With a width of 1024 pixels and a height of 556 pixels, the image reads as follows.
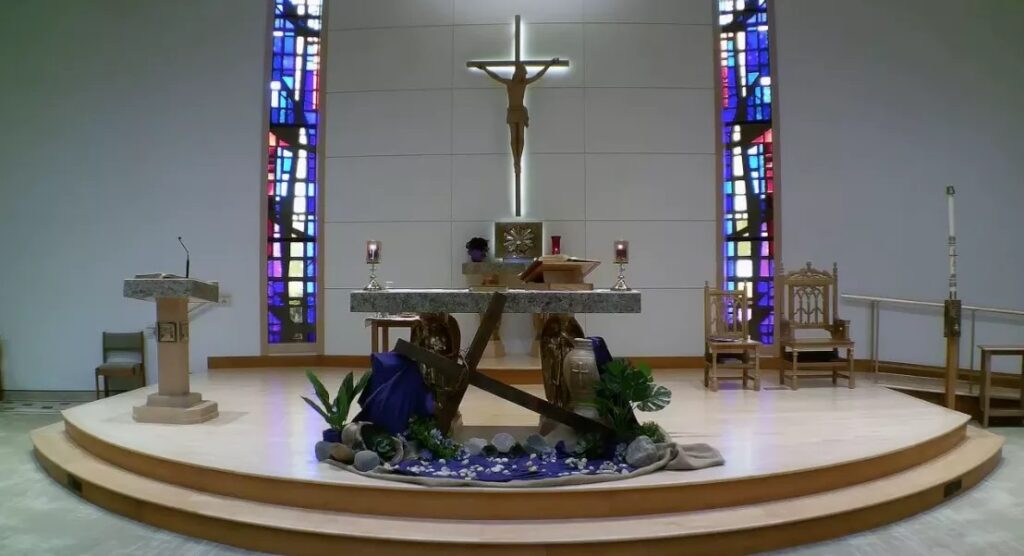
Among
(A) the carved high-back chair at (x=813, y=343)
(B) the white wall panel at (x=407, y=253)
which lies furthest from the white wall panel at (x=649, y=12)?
(A) the carved high-back chair at (x=813, y=343)

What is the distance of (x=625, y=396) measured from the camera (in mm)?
3422

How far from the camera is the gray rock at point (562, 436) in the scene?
138 inches

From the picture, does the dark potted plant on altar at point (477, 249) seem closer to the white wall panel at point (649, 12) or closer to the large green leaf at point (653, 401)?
the white wall panel at point (649, 12)

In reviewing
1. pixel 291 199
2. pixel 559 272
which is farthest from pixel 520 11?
pixel 559 272

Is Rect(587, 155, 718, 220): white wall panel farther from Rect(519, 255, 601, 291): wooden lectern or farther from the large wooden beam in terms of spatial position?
the large wooden beam

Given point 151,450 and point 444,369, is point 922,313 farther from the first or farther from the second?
point 151,450

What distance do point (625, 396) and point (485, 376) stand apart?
71cm

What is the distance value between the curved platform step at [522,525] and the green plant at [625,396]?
0.54 m

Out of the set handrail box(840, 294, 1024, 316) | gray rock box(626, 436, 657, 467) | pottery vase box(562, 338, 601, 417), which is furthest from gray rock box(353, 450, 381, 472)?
handrail box(840, 294, 1024, 316)

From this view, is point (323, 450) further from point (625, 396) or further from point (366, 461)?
point (625, 396)

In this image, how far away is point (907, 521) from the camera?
10.9 ft

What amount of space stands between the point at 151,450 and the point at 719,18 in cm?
663

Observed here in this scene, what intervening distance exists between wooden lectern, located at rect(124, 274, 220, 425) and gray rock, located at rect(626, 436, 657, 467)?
2.83 m

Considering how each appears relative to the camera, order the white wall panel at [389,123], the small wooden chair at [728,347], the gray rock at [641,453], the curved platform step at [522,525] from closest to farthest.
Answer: the curved platform step at [522,525] → the gray rock at [641,453] → the small wooden chair at [728,347] → the white wall panel at [389,123]
